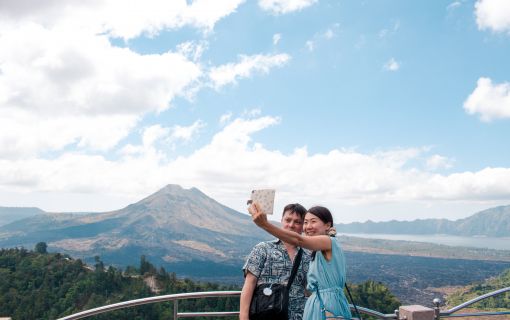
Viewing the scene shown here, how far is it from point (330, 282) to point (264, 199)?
66 cm

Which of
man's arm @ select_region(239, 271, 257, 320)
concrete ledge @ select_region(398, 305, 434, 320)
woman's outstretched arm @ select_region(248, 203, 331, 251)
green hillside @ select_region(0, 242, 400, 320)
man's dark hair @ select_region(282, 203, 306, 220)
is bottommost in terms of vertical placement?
green hillside @ select_region(0, 242, 400, 320)

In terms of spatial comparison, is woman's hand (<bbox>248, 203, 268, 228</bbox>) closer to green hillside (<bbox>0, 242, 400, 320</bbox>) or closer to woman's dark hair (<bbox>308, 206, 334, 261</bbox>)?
woman's dark hair (<bbox>308, 206, 334, 261</bbox>)

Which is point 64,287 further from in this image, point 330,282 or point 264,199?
point 264,199

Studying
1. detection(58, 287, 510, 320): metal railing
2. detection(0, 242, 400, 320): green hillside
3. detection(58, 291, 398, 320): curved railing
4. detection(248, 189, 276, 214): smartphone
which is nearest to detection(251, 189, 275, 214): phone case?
detection(248, 189, 276, 214): smartphone

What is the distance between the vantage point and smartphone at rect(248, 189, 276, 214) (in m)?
2.38

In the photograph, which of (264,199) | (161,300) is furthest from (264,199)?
(161,300)

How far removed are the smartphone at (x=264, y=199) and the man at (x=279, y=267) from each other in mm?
557

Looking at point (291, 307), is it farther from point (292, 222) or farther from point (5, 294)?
point (5, 294)

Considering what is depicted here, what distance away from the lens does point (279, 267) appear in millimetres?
2869

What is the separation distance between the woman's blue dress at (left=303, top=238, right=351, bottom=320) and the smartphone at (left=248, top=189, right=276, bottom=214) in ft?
1.48

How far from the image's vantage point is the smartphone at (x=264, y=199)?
7.80 feet

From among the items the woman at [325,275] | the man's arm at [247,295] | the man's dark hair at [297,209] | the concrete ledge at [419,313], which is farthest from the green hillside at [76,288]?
the woman at [325,275]

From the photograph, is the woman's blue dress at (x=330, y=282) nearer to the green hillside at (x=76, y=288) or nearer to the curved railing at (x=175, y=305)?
the curved railing at (x=175, y=305)

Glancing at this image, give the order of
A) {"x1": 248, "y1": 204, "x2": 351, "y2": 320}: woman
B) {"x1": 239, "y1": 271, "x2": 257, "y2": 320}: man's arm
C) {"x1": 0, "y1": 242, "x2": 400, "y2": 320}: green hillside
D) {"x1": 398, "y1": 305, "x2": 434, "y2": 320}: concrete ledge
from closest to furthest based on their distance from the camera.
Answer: {"x1": 248, "y1": 204, "x2": 351, "y2": 320}: woman → {"x1": 239, "y1": 271, "x2": 257, "y2": 320}: man's arm → {"x1": 398, "y1": 305, "x2": 434, "y2": 320}: concrete ledge → {"x1": 0, "y1": 242, "x2": 400, "y2": 320}: green hillside
